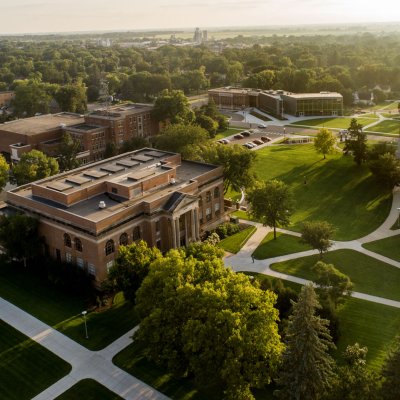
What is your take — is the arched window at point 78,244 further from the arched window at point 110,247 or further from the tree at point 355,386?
the tree at point 355,386

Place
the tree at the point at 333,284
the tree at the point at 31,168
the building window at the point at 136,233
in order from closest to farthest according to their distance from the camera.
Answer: the tree at the point at 333,284, the building window at the point at 136,233, the tree at the point at 31,168

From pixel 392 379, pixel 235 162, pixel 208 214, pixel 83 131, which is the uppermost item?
pixel 235 162

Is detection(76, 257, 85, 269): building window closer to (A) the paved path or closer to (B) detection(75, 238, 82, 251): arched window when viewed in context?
(B) detection(75, 238, 82, 251): arched window

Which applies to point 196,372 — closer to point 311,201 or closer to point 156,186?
point 156,186

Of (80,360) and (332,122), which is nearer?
(80,360)

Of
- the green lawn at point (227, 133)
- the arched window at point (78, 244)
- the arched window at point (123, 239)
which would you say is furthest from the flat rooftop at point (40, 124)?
the arched window at point (123, 239)

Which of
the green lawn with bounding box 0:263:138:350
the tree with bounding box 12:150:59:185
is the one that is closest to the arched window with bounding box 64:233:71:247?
the green lawn with bounding box 0:263:138:350

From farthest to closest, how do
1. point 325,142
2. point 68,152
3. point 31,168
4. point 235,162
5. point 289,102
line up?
point 289,102 < point 325,142 < point 68,152 < point 31,168 < point 235,162

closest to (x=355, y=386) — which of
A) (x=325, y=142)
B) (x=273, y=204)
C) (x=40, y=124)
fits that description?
(x=273, y=204)

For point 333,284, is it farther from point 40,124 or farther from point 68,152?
point 40,124
